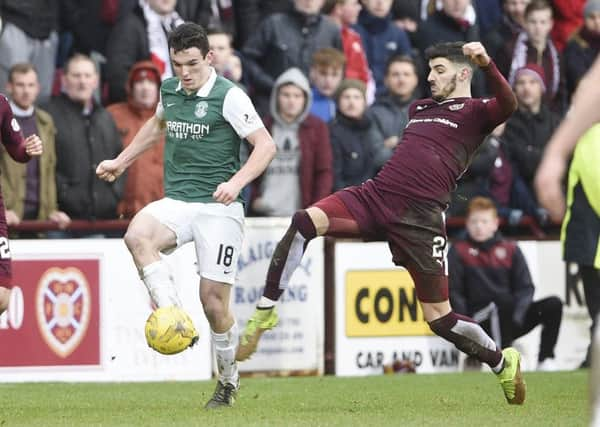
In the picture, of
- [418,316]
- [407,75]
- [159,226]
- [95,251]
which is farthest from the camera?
[407,75]

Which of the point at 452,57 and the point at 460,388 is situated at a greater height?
the point at 452,57

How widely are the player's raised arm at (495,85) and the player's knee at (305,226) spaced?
4.65ft

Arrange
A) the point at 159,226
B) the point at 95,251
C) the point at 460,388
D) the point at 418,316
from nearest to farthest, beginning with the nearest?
the point at 159,226
the point at 460,388
the point at 95,251
the point at 418,316

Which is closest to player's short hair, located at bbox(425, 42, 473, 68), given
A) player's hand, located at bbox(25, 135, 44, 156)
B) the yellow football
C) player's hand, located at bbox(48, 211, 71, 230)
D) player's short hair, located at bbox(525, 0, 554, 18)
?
the yellow football

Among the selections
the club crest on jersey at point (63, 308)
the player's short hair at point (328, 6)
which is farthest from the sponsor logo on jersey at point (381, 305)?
the player's short hair at point (328, 6)

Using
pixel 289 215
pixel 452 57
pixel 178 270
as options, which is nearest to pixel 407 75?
pixel 289 215

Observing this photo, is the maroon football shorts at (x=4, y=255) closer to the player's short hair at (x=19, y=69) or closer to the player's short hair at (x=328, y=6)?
the player's short hair at (x=19, y=69)

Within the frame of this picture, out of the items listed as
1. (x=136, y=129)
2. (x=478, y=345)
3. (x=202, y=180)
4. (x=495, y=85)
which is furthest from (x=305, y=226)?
(x=136, y=129)

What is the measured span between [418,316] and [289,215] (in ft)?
5.20

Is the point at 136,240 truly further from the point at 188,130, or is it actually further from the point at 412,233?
the point at 412,233

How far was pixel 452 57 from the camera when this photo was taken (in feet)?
34.4

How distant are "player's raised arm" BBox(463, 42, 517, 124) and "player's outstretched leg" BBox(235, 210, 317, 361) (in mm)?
1441

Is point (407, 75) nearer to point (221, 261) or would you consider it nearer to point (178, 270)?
point (178, 270)

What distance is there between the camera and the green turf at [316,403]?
9680 millimetres
